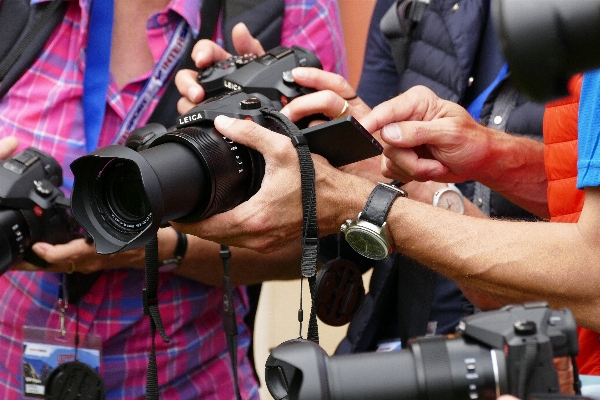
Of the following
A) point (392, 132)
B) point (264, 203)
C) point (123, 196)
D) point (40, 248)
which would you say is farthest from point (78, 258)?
point (392, 132)

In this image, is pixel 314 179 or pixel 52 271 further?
pixel 52 271

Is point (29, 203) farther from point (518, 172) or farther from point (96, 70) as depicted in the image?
point (518, 172)

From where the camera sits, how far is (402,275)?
1580 millimetres

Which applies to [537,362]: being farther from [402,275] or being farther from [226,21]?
[226,21]

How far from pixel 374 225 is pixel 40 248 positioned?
0.59 meters

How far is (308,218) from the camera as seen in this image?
1.20 metres

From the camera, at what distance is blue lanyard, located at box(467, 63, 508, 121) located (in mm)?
1515

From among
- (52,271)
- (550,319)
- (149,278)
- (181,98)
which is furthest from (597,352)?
(52,271)

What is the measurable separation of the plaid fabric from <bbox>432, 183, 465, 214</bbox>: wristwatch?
466 mm

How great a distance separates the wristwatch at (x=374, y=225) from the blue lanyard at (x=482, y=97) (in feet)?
1.13

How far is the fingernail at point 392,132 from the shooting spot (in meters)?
1.34

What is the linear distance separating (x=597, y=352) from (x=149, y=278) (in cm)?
65

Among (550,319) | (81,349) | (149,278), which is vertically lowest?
(81,349)

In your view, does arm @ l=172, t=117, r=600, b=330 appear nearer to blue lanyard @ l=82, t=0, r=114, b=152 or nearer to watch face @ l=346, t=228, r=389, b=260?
watch face @ l=346, t=228, r=389, b=260
